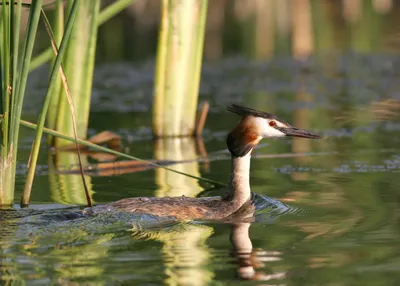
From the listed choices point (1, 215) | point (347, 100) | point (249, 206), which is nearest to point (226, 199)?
point (249, 206)

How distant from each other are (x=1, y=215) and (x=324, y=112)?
6.97 meters

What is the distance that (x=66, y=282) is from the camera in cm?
584

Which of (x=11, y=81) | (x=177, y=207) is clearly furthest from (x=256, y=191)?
(x=11, y=81)

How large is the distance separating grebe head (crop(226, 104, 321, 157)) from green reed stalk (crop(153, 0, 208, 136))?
3138 millimetres

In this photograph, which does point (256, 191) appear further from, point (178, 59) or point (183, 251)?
point (178, 59)

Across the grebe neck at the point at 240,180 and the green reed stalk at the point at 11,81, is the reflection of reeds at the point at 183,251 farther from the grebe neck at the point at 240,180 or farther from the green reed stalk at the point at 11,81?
the green reed stalk at the point at 11,81

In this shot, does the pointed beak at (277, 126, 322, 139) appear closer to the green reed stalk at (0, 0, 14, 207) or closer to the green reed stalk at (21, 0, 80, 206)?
the green reed stalk at (21, 0, 80, 206)

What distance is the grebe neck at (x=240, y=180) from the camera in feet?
27.5

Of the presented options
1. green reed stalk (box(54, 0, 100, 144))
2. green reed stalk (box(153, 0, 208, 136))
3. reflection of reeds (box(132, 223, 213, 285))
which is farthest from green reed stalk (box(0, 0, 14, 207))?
green reed stalk (box(153, 0, 208, 136))

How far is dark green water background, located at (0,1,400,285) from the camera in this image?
20.2 feet

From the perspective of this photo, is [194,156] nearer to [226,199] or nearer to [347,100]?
[226,199]

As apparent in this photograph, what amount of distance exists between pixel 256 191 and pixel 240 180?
2.50ft

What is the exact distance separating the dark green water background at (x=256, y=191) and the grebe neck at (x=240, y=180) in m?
0.39

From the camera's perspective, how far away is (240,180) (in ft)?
27.7
